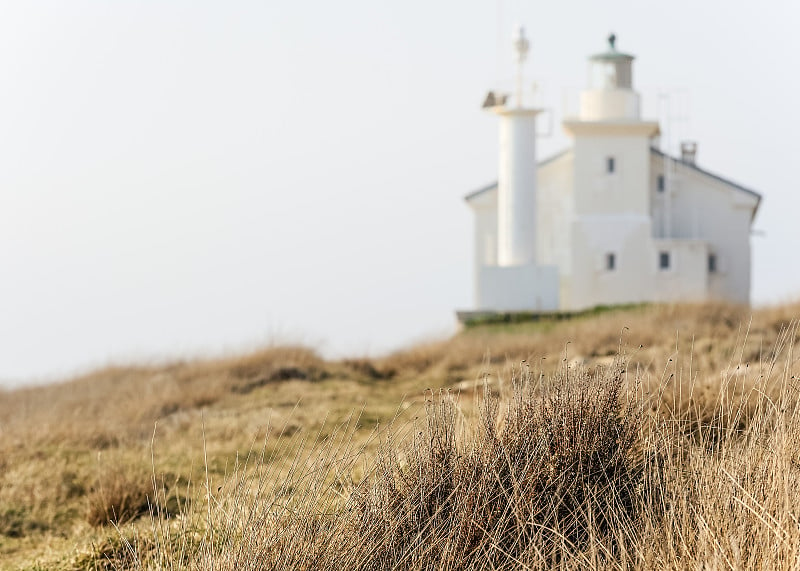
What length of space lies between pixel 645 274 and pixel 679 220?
2214mm

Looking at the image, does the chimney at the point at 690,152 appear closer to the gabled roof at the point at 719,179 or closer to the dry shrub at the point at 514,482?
the gabled roof at the point at 719,179

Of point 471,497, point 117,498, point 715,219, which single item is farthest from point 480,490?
point 715,219

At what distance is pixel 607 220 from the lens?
86.6 ft

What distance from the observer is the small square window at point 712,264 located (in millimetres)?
26859

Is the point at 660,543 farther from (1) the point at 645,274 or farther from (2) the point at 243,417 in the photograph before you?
(1) the point at 645,274

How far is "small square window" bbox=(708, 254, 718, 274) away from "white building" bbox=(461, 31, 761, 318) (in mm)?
28

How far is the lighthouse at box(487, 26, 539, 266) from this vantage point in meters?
25.2

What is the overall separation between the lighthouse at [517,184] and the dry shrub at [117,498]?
1948 centimetres

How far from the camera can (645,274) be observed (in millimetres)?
26156

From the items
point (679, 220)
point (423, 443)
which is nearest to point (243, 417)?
point (423, 443)

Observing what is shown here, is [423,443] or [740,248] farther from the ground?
[740,248]

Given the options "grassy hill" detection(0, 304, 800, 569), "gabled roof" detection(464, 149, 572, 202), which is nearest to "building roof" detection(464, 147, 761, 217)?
"gabled roof" detection(464, 149, 572, 202)

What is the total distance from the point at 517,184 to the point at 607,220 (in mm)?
2939

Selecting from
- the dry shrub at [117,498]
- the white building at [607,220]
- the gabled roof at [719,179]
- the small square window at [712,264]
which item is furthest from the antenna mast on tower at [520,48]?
the dry shrub at [117,498]
